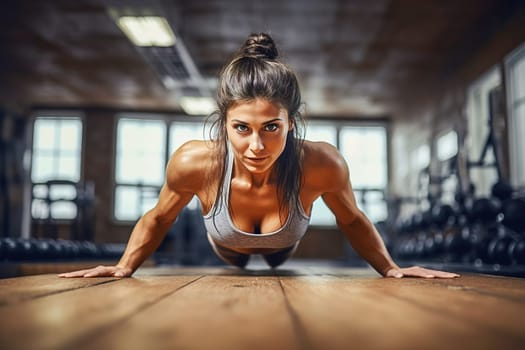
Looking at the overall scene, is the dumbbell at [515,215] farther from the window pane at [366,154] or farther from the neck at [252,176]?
the window pane at [366,154]

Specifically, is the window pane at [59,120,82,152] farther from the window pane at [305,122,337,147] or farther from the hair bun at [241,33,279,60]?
the hair bun at [241,33,279,60]

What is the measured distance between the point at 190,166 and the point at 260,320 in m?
0.97

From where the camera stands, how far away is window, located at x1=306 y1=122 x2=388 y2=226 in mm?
9219

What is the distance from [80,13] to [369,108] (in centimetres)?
504

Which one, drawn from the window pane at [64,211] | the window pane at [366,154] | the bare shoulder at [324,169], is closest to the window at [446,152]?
the window pane at [366,154]

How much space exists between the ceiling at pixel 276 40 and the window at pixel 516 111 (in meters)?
0.52

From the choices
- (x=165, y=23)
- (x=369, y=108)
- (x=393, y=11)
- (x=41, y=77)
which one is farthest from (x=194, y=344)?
(x=369, y=108)

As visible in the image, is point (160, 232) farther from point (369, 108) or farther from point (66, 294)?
A: point (369, 108)

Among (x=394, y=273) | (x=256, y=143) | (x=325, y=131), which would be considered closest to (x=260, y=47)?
(x=256, y=143)

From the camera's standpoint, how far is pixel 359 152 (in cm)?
934

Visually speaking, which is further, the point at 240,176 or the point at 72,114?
the point at 72,114

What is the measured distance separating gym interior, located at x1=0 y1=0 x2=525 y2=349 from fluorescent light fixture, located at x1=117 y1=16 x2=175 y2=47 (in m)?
0.02

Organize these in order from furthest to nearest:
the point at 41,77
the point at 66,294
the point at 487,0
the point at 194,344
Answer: the point at 41,77 < the point at 487,0 < the point at 66,294 < the point at 194,344

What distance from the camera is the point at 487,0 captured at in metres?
4.95
